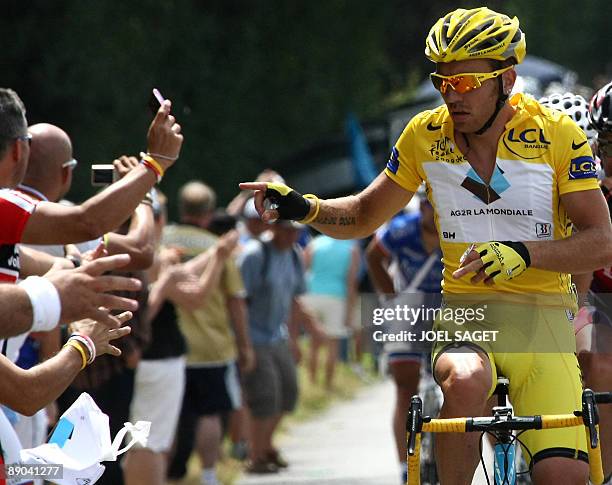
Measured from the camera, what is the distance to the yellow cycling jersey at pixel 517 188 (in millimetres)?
6172

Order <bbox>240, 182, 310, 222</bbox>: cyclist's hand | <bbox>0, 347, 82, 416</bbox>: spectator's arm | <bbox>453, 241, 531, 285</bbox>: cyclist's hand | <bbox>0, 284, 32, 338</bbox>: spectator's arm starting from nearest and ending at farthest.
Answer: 1. <bbox>0, 284, 32, 338</bbox>: spectator's arm
2. <bbox>0, 347, 82, 416</bbox>: spectator's arm
3. <bbox>453, 241, 531, 285</bbox>: cyclist's hand
4. <bbox>240, 182, 310, 222</bbox>: cyclist's hand

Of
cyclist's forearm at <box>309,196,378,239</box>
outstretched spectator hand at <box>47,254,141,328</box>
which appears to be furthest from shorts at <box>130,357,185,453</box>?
outstretched spectator hand at <box>47,254,141,328</box>

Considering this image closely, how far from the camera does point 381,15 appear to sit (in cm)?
2706

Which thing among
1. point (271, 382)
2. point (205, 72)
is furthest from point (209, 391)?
point (205, 72)

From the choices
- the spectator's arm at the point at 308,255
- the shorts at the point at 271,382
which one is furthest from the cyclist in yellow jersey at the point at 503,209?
the spectator's arm at the point at 308,255

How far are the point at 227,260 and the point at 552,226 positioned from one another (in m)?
5.81

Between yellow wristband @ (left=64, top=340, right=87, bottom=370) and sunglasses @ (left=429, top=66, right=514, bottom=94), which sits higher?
sunglasses @ (left=429, top=66, right=514, bottom=94)

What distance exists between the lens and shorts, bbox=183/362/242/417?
11.7m

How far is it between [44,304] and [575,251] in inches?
82.5

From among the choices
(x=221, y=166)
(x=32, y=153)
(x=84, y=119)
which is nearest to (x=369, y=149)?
(x=221, y=166)

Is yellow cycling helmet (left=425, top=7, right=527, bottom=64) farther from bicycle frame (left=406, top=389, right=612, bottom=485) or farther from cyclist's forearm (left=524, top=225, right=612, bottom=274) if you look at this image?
bicycle frame (left=406, top=389, right=612, bottom=485)

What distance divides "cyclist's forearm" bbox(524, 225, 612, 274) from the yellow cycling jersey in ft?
0.56

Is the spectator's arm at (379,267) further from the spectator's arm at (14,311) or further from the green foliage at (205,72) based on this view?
the spectator's arm at (14,311)

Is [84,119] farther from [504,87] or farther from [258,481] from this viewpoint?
[504,87]
